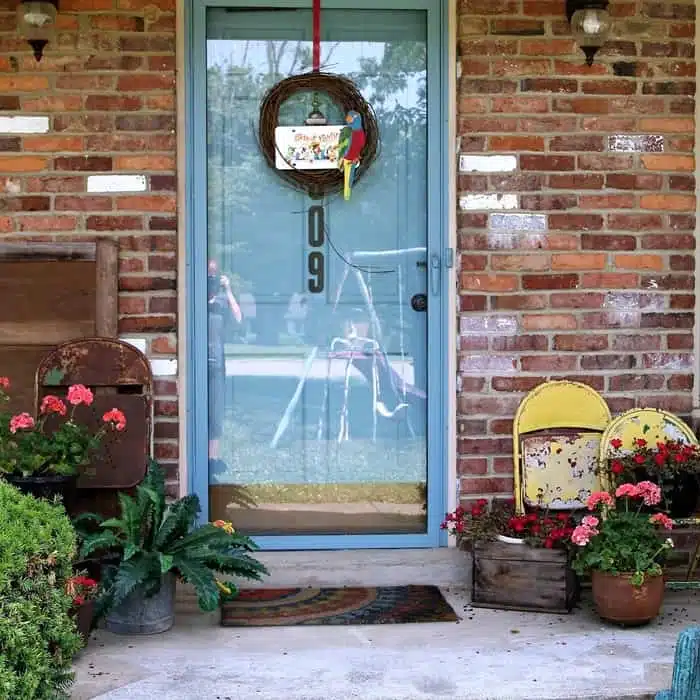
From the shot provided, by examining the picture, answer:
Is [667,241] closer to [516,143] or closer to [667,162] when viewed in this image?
[667,162]

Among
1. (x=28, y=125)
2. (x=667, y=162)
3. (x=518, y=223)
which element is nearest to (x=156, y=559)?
(x=28, y=125)

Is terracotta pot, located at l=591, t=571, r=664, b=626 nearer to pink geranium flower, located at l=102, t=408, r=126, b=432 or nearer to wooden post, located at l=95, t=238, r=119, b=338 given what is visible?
pink geranium flower, located at l=102, t=408, r=126, b=432

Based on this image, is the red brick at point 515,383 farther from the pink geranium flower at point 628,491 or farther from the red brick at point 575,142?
the red brick at point 575,142

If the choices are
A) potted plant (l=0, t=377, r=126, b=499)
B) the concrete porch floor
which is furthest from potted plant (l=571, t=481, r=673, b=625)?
potted plant (l=0, t=377, r=126, b=499)

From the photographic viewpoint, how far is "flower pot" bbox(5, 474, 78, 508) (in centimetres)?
391

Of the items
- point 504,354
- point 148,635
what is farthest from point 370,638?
point 504,354

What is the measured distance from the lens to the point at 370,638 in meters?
3.91

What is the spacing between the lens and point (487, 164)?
4621 millimetres

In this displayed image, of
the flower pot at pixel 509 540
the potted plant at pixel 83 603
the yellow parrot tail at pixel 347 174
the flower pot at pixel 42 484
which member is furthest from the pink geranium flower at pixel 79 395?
the flower pot at pixel 509 540

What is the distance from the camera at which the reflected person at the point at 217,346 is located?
A: 471cm

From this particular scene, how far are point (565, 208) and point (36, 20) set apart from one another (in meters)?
2.32

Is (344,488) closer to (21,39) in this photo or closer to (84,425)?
(84,425)

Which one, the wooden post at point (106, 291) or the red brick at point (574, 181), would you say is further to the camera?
the red brick at point (574, 181)

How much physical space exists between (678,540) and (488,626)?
1005 mm
